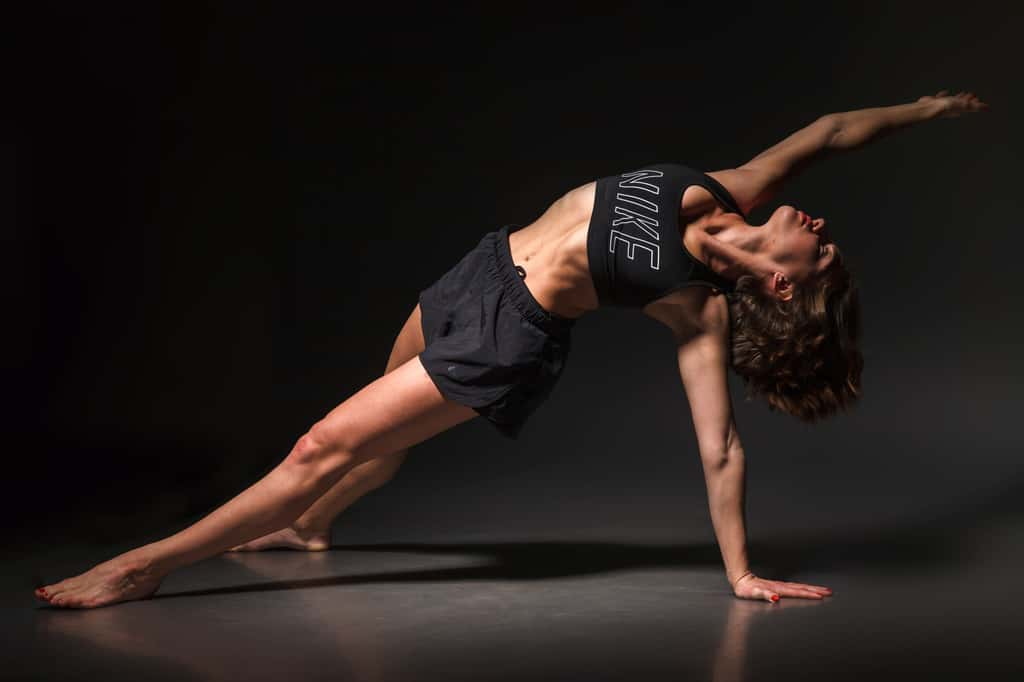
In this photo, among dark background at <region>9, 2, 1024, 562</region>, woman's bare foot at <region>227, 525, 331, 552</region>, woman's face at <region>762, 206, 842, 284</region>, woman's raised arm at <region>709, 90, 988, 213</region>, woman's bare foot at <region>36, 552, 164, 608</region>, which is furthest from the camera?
dark background at <region>9, 2, 1024, 562</region>

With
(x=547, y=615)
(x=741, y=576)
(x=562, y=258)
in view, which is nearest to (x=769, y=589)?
(x=741, y=576)

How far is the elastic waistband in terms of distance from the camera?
135 inches

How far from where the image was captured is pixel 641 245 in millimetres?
3348

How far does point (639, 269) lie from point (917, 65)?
9.65 feet

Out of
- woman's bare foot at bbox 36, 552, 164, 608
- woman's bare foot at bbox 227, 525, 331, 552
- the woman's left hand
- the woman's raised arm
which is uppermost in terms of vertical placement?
the woman's raised arm

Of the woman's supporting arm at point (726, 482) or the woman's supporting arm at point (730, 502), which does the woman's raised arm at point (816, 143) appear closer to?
the woman's supporting arm at point (726, 482)

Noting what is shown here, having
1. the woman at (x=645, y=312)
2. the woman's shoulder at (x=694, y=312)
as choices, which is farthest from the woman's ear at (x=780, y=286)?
the woman's shoulder at (x=694, y=312)

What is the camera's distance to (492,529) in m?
4.26

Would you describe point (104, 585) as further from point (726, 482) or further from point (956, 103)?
point (956, 103)

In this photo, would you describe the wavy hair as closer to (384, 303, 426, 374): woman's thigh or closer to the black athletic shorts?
the black athletic shorts

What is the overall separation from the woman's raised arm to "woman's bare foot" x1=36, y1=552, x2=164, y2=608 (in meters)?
1.84

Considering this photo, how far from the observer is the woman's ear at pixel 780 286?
3.40m

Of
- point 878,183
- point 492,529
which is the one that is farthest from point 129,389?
point 878,183

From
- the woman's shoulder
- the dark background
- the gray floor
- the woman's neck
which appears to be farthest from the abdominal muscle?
the dark background
